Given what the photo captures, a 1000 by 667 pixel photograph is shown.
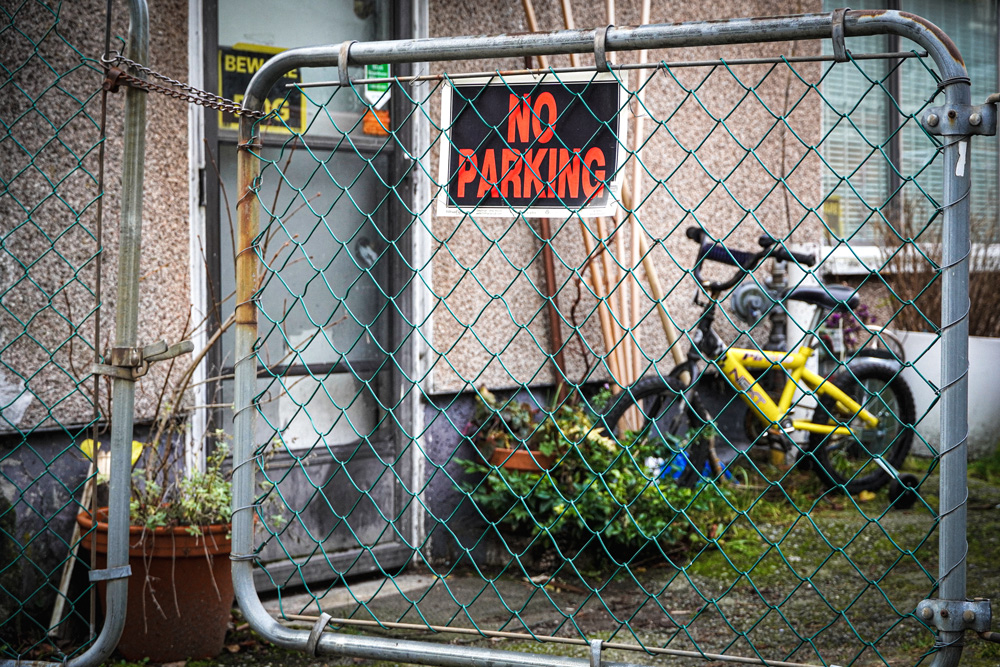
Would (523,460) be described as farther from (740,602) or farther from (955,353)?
(955,353)

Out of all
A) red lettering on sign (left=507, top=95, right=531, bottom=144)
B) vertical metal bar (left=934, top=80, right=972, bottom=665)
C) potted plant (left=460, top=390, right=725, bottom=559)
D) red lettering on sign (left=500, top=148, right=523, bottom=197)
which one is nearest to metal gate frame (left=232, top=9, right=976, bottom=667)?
vertical metal bar (left=934, top=80, right=972, bottom=665)

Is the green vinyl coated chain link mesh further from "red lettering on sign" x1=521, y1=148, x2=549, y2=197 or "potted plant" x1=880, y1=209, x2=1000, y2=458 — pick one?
"potted plant" x1=880, y1=209, x2=1000, y2=458

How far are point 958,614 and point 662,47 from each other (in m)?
1.19

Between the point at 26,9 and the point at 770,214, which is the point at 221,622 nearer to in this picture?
the point at 26,9

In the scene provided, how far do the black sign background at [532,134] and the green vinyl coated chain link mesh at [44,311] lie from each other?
60.9 inches

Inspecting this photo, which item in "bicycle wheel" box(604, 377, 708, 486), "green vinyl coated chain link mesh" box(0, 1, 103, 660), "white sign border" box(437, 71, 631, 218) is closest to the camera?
"white sign border" box(437, 71, 631, 218)

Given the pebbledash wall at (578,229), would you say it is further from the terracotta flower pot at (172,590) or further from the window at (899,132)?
the terracotta flower pot at (172,590)

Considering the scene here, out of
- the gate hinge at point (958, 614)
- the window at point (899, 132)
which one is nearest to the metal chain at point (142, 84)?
the gate hinge at point (958, 614)

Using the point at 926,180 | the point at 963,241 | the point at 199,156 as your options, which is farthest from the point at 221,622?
the point at 926,180

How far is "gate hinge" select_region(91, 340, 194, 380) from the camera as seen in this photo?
2.13 meters

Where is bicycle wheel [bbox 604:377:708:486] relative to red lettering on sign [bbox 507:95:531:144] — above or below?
below

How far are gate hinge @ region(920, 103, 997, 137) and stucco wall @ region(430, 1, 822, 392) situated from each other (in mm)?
1866

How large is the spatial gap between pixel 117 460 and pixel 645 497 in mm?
2161

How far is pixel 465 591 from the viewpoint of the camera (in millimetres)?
3594
